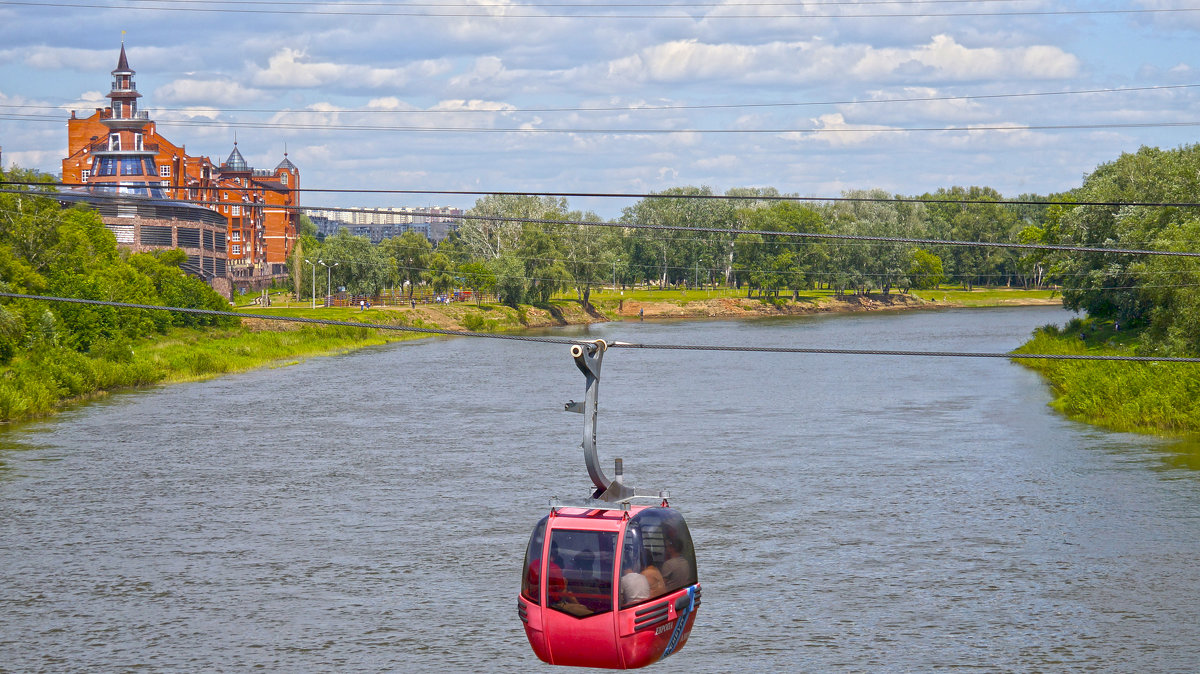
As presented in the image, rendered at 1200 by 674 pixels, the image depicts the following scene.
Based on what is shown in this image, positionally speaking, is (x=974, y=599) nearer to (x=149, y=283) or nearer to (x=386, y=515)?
(x=386, y=515)

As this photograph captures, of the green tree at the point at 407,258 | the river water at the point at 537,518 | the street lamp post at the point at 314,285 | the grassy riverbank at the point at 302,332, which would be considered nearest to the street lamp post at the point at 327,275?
the street lamp post at the point at 314,285

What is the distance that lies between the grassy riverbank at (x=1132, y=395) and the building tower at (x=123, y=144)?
→ 4482 inches

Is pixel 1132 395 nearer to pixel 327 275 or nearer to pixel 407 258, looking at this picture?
pixel 327 275

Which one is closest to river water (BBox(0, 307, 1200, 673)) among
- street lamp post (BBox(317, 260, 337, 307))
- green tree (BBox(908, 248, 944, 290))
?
street lamp post (BBox(317, 260, 337, 307))

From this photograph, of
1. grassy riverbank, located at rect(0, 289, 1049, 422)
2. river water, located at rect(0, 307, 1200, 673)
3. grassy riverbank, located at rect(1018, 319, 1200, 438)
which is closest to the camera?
river water, located at rect(0, 307, 1200, 673)

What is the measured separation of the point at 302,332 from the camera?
3836 inches

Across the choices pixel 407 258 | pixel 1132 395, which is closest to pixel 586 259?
pixel 407 258

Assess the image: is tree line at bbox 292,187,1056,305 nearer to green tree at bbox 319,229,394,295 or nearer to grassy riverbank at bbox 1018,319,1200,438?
green tree at bbox 319,229,394,295

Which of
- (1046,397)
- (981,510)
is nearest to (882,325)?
(1046,397)

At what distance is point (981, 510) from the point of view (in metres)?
39.8

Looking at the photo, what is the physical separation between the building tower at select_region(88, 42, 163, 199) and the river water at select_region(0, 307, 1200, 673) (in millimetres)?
87811

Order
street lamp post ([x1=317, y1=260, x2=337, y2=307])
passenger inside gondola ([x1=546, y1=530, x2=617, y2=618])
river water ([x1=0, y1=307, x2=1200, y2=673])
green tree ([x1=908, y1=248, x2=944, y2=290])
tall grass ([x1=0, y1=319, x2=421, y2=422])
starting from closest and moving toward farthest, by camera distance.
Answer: passenger inside gondola ([x1=546, y1=530, x2=617, y2=618]), river water ([x1=0, y1=307, x2=1200, y2=673]), tall grass ([x1=0, y1=319, x2=421, y2=422]), street lamp post ([x1=317, y1=260, x2=337, y2=307]), green tree ([x1=908, y1=248, x2=944, y2=290])

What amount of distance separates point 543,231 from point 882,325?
129 ft

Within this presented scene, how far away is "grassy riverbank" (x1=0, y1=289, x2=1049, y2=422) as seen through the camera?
60.9 meters
